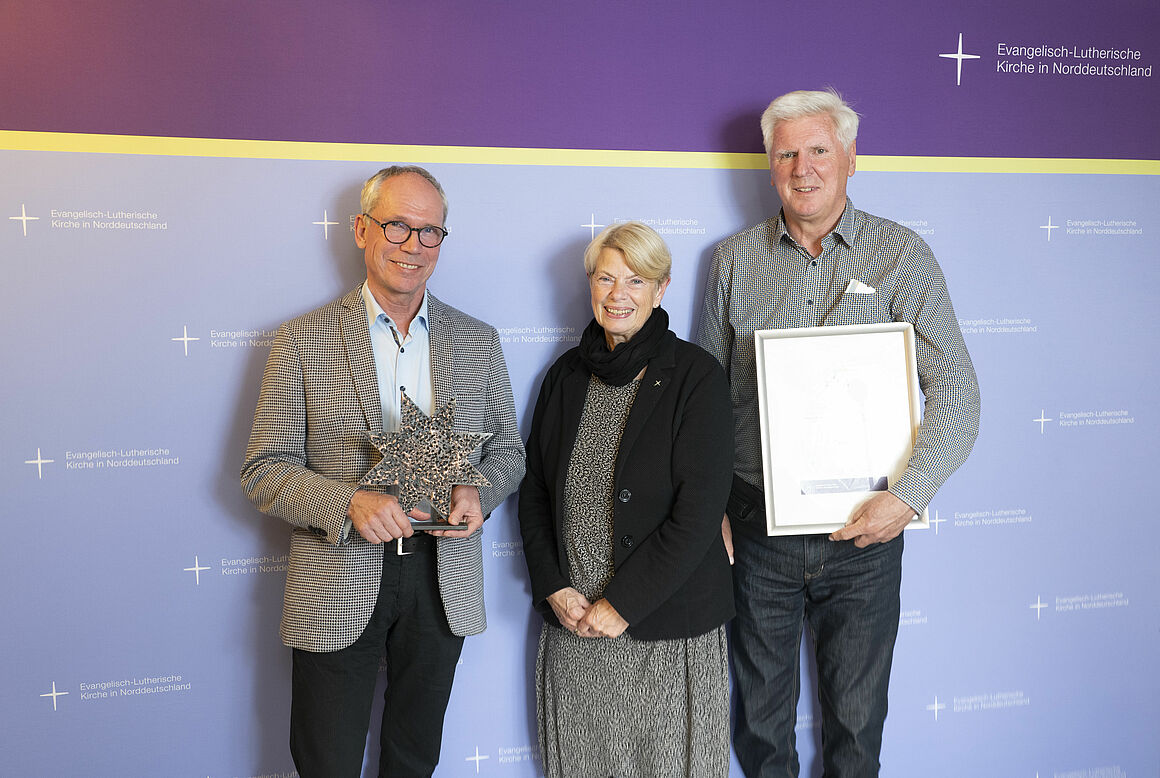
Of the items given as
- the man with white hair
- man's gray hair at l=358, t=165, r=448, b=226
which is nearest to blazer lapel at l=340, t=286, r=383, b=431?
man's gray hair at l=358, t=165, r=448, b=226

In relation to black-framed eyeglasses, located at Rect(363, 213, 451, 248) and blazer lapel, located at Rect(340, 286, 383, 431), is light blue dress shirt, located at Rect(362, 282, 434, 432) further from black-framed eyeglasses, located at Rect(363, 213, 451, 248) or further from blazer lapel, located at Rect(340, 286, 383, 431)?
black-framed eyeglasses, located at Rect(363, 213, 451, 248)

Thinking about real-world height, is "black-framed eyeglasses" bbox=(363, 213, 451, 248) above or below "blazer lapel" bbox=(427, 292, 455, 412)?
above

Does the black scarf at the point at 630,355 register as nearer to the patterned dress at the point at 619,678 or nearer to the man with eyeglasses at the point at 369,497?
the patterned dress at the point at 619,678

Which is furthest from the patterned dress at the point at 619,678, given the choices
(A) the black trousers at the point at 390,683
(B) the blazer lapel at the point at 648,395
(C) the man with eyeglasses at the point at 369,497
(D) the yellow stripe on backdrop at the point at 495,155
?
(D) the yellow stripe on backdrop at the point at 495,155

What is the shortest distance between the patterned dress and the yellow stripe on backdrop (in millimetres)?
841

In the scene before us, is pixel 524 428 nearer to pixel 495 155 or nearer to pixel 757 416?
pixel 757 416

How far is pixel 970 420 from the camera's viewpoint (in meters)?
2.16

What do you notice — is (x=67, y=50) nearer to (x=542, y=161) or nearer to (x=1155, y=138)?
(x=542, y=161)

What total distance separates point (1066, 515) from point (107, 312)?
3183 millimetres

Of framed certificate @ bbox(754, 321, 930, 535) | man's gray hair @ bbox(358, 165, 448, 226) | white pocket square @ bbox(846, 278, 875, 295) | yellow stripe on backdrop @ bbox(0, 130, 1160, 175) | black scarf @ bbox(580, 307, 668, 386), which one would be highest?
yellow stripe on backdrop @ bbox(0, 130, 1160, 175)

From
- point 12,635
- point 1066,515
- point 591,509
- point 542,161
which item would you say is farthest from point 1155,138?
point 12,635

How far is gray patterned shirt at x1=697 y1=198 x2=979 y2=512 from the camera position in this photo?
215 centimetres

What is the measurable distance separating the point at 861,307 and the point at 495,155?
117 centimetres

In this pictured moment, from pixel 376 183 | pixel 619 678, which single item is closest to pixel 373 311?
pixel 376 183
